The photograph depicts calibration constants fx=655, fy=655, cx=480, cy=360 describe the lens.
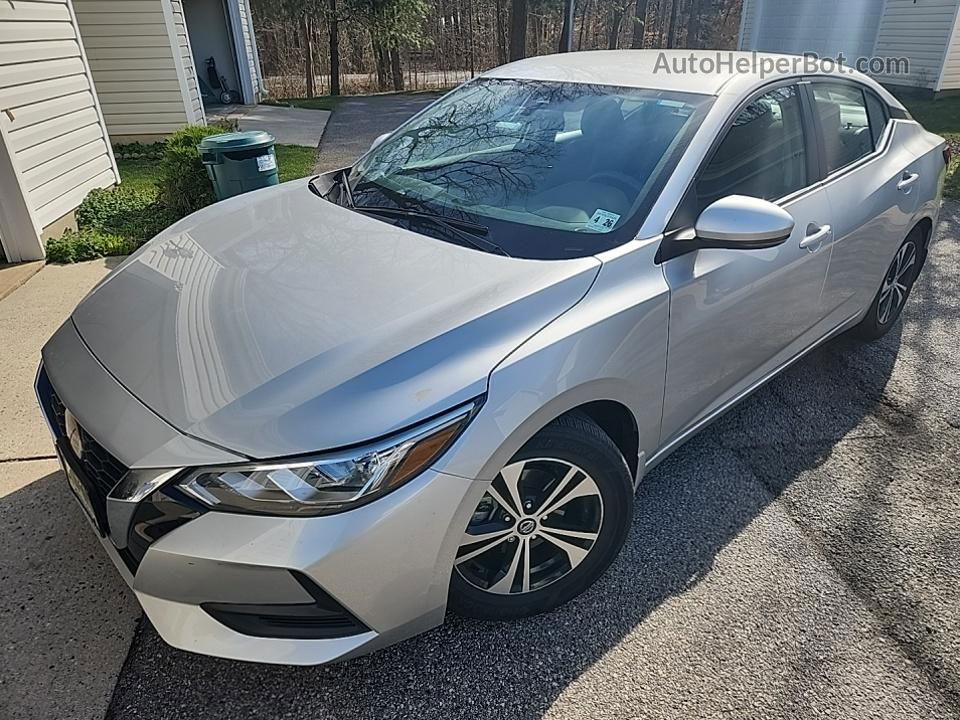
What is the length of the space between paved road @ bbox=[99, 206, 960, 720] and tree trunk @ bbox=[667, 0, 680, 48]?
2569 centimetres

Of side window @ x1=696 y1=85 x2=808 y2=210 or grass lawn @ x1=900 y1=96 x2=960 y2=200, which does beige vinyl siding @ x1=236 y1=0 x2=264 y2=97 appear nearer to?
grass lawn @ x1=900 y1=96 x2=960 y2=200

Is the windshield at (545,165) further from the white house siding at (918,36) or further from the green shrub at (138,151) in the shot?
the white house siding at (918,36)

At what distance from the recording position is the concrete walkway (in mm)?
10648

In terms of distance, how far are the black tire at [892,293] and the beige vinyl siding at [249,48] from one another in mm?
14504

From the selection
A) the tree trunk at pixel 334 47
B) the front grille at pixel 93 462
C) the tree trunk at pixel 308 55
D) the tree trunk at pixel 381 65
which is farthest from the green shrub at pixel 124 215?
the tree trunk at pixel 381 65

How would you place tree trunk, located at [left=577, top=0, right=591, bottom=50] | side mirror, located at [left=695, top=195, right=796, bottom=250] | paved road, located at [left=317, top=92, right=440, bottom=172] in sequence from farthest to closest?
tree trunk, located at [left=577, top=0, right=591, bottom=50] < paved road, located at [left=317, top=92, right=440, bottom=172] < side mirror, located at [left=695, top=195, right=796, bottom=250]

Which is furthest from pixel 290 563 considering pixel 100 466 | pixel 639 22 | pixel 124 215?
pixel 639 22

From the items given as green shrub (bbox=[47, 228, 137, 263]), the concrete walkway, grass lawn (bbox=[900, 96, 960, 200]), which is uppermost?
the concrete walkway

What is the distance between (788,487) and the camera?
109 inches

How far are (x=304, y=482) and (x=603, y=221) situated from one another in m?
1.30

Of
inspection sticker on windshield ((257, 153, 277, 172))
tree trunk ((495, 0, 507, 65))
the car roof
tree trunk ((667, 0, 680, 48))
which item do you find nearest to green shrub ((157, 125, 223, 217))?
inspection sticker on windshield ((257, 153, 277, 172))

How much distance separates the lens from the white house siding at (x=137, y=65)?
8.73 meters

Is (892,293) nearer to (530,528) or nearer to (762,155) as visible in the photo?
(762,155)

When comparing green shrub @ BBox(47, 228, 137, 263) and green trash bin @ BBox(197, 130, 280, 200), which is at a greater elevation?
green trash bin @ BBox(197, 130, 280, 200)
